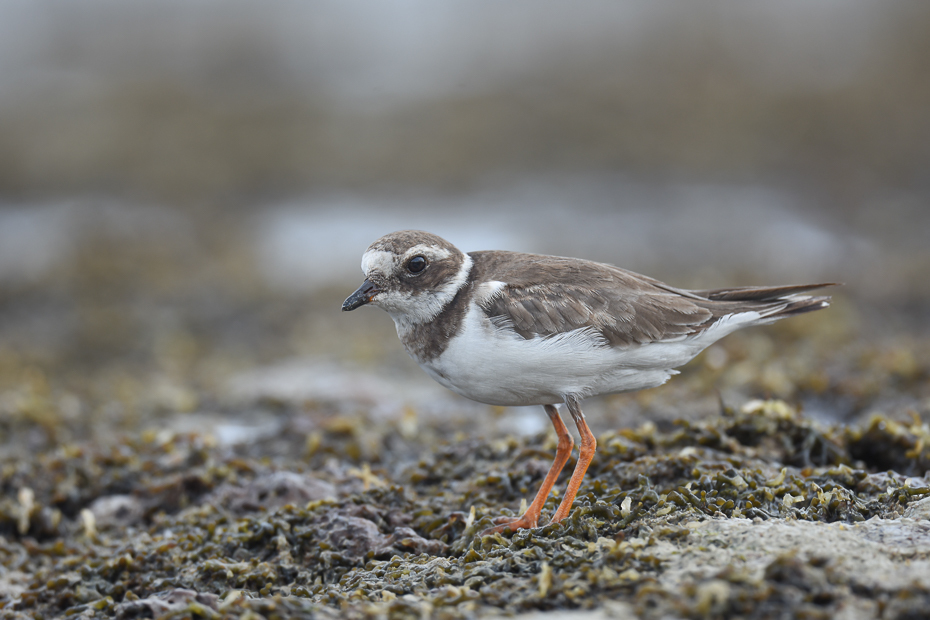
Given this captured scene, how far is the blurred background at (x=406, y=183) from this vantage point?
923cm

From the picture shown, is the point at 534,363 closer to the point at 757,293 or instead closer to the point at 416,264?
the point at 416,264

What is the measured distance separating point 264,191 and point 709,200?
1414 centimetres

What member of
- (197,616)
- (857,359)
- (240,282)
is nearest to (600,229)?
(240,282)

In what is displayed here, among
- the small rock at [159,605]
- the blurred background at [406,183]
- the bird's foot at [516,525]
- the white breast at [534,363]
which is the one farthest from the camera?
the blurred background at [406,183]

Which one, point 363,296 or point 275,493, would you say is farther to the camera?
point 275,493

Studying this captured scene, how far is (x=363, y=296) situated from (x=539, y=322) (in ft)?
3.82

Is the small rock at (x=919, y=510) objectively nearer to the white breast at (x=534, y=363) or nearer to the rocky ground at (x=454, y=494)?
the rocky ground at (x=454, y=494)

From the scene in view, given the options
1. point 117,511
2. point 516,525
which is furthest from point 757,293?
point 117,511

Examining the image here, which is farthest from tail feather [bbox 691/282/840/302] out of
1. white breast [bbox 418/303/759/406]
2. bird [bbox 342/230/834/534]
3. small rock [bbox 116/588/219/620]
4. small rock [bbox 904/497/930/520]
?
small rock [bbox 116/588/219/620]

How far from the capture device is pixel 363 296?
183 inches

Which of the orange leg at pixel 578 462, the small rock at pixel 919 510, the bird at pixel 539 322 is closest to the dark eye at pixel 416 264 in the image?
the bird at pixel 539 322

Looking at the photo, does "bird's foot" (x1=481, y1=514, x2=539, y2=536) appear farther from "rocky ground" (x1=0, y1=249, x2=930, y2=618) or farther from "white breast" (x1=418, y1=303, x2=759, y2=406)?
"white breast" (x1=418, y1=303, x2=759, y2=406)

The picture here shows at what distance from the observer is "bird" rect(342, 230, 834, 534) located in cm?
440

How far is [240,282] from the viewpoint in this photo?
14273mm
